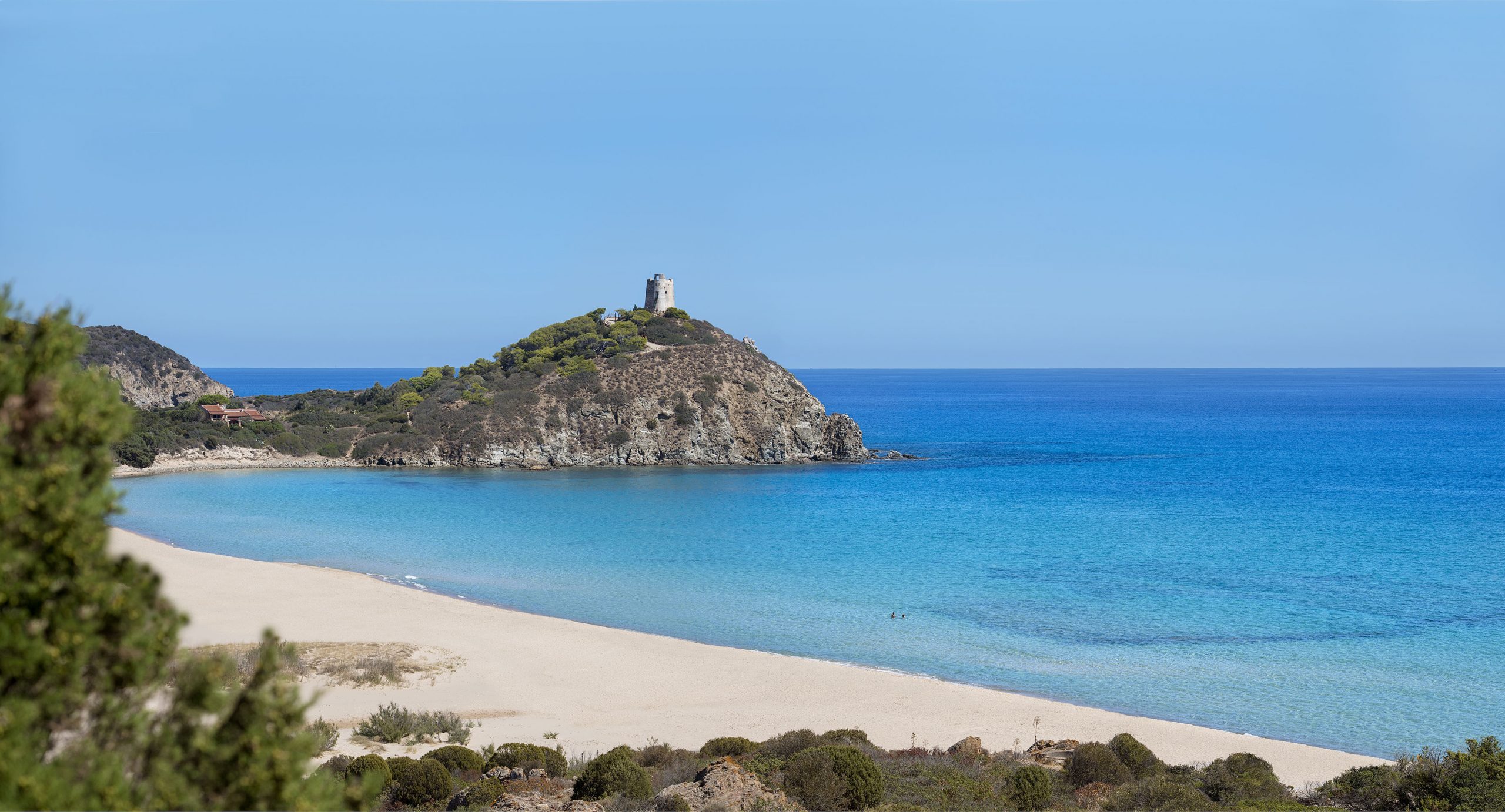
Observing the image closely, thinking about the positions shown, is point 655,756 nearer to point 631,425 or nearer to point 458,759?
point 458,759

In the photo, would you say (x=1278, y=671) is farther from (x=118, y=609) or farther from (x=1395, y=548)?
(x=118, y=609)

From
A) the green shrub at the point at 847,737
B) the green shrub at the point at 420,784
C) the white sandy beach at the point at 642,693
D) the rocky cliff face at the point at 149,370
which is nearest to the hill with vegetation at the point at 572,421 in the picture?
the rocky cliff face at the point at 149,370

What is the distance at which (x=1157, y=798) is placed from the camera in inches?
473

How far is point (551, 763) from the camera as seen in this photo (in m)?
14.2

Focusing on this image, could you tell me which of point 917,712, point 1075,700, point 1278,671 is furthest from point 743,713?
point 1278,671

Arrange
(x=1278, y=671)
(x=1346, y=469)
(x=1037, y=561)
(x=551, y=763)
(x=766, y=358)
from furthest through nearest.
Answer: (x=766, y=358)
(x=1346, y=469)
(x=1037, y=561)
(x=1278, y=671)
(x=551, y=763)

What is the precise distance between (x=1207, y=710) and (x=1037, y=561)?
16.9 metres

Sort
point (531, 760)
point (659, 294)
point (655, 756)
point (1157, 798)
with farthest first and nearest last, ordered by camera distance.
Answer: point (659, 294) < point (655, 756) < point (531, 760) < point (1157, 798)

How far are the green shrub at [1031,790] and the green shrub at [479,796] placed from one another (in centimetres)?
653

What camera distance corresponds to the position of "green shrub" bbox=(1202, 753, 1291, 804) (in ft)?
42.5

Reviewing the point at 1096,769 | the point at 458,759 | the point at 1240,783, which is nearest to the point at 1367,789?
the point at 1240,783

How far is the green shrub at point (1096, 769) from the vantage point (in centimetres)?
1395

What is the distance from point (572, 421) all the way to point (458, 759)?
6134 cm

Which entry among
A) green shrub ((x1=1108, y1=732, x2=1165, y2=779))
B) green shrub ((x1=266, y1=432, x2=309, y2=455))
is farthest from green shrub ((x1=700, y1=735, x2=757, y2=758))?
green shrub ((x1=266, y1=432, x2=309, y2=455))
